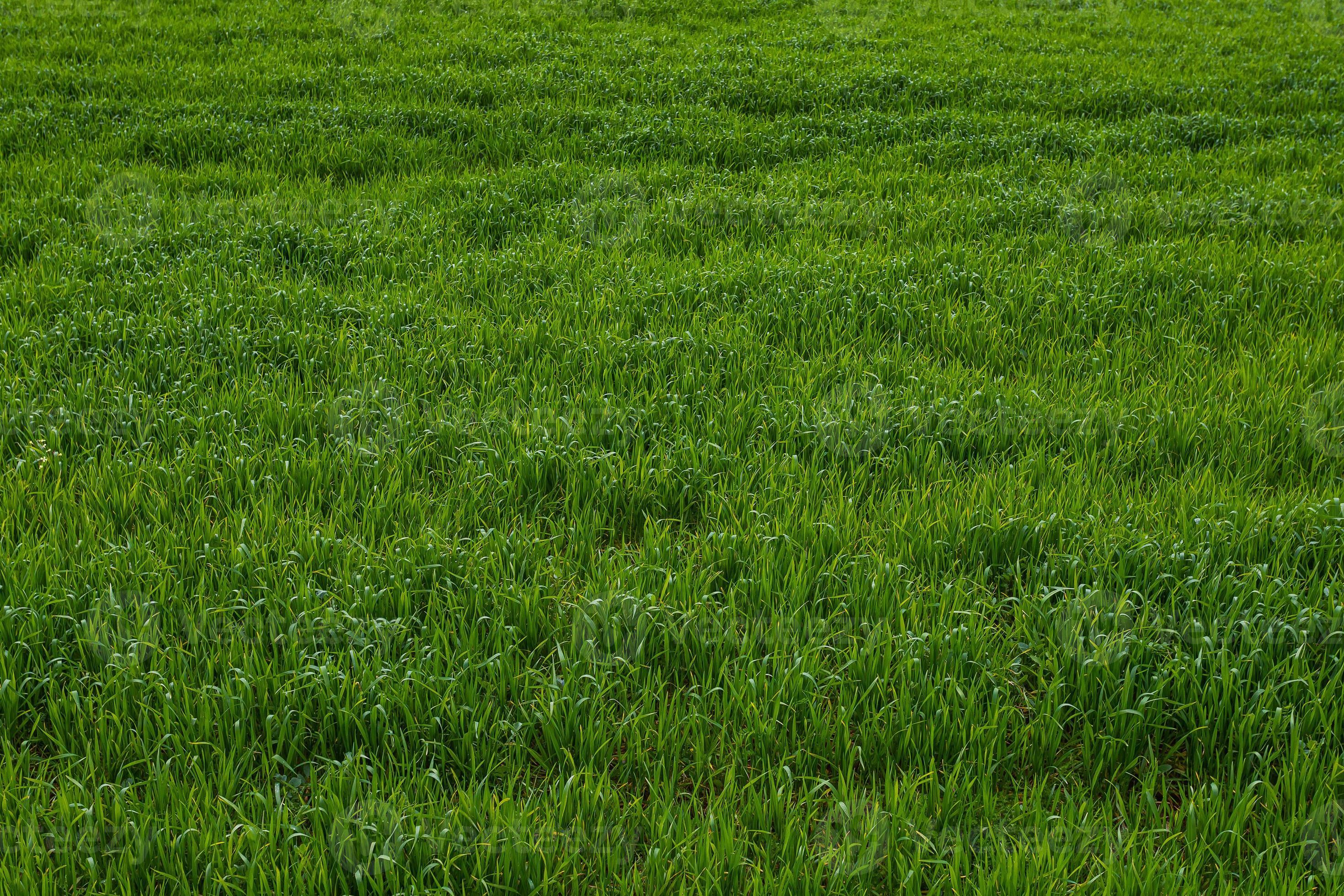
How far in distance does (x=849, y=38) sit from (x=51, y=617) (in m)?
13.2

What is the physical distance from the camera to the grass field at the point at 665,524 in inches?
112

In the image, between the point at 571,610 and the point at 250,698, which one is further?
the point at 571,610

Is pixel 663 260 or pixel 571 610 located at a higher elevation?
pixel 663 260

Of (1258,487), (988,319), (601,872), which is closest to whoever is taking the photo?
(601,872)

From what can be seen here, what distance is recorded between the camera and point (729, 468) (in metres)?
4.59

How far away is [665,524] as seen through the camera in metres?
4.32

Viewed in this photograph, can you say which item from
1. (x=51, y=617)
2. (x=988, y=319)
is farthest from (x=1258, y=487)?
(x=51, y=617)

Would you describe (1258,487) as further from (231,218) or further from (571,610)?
(231,218)

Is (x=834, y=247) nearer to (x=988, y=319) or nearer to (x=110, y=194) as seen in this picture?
(x=988, y=319)

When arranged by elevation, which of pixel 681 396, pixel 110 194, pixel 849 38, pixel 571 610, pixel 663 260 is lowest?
pixel 571 610

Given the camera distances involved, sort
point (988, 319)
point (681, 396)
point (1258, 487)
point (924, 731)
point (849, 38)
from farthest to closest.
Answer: point (849, 38)
point (988, 319)
point (681, 396)
point (1258, 487)
point (924, 731)

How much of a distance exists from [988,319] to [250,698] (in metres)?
4.62

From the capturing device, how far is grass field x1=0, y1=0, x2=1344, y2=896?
2854mm

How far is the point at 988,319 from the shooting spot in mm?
6066
